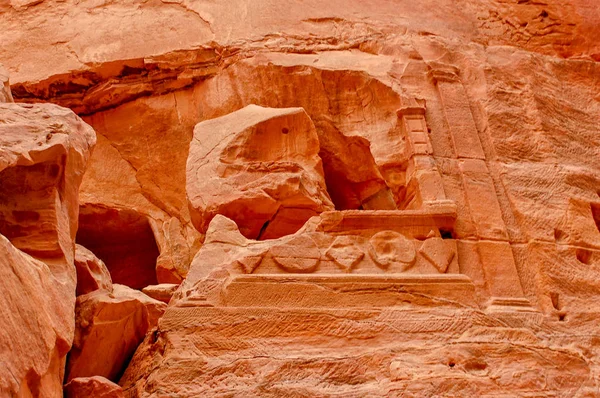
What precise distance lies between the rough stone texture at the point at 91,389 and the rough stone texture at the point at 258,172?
2.47m

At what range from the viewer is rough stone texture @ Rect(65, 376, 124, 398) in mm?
4355

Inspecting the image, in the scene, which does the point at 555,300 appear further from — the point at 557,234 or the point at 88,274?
the point at 88,274

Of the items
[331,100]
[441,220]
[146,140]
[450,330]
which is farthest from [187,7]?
[450,330]

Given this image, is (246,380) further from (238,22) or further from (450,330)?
(238,22)

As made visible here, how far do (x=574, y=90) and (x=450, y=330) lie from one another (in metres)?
4.29

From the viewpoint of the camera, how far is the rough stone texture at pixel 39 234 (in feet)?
12.2

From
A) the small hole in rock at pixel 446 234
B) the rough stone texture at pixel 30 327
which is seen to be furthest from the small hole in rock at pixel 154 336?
the small hole in rock at pixel 446 234

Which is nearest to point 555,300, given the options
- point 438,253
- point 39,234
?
point 438,253

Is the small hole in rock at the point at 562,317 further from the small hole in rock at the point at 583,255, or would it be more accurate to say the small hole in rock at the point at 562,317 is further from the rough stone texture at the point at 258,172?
the rough stone texture at the point at 258,172

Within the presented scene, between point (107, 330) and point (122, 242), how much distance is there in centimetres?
425

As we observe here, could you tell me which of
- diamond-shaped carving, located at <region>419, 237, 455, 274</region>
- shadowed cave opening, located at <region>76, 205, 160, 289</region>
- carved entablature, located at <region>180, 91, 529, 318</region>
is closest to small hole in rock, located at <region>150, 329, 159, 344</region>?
carved entablature, located at <region>180, 91, 529, 318</region>

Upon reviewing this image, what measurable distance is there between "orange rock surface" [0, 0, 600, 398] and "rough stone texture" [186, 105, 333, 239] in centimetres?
2

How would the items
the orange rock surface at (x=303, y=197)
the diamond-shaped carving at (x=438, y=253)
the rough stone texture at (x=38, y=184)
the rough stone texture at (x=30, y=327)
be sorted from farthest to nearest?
the diamond-shaped carving at (x=438, y=253)
the orange rock surface at (x=303, y=197)
the rough stone texture at (x=38, y=184)
the rough stone texture at (x=30, y=327)

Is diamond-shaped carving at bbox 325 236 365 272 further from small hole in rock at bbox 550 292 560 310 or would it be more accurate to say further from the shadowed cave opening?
the shadowed cave opening
